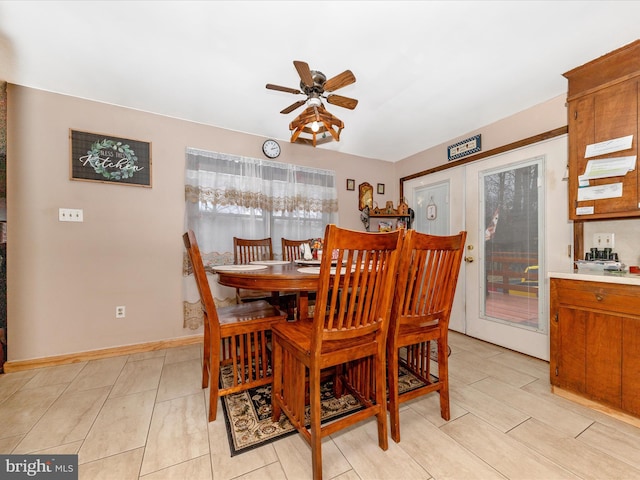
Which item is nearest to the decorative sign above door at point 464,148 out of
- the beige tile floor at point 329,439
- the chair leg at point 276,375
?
the beige tile floor at point 329,439

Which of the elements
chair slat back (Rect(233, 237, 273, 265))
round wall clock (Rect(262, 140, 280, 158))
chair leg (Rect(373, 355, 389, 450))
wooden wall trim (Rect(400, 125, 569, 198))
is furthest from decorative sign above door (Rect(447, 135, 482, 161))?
chair leg (Rect(373, 355, 389, 450))

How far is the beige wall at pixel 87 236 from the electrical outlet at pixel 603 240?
3616 mm

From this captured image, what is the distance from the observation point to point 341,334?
123 cm

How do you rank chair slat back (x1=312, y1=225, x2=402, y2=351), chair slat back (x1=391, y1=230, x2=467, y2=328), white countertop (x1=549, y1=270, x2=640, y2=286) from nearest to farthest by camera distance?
chair slat back (x1=312, y1=225, x2=402, y2=351) < chair slat back (x1=391, y1=230, x2=467, y2=328) < white countertop (x1=549, y1=270, x2=640, y2=286)

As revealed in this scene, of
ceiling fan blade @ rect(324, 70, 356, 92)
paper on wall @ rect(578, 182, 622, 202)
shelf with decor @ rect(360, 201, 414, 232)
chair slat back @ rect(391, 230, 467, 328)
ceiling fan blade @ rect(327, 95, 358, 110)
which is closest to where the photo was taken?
chair slat back @ rect(391, 230, 467, 328)

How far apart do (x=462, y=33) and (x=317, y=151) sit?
2.08m

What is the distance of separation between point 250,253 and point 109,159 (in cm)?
158

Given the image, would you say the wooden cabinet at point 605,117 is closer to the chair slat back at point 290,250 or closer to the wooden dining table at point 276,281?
the wooden dining table at point 276,281

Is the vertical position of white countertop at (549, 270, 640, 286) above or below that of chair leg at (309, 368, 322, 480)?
above

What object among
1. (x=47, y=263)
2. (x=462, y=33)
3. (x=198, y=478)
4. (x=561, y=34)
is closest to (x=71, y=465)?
(x=198, y=478)

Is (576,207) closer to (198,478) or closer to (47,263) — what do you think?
(198,478)

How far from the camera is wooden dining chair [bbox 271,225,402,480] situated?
1.15m

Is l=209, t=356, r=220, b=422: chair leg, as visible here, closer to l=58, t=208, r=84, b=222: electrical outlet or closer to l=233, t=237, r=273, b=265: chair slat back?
l=233, t=237, r=273, b=265: chair slat back

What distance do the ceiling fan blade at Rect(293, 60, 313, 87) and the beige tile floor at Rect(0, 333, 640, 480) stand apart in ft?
6.99
